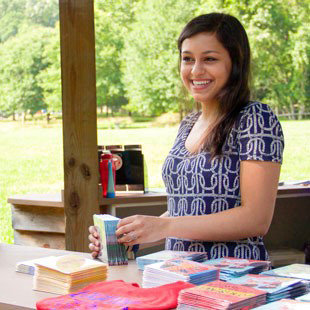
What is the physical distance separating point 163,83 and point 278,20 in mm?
4091

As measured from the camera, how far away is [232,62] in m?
2.18

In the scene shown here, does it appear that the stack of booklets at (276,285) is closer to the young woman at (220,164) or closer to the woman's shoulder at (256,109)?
the young woman at (220,164)

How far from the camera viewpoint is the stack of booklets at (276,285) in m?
1.56

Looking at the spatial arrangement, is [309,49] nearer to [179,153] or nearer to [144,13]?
[144,13]

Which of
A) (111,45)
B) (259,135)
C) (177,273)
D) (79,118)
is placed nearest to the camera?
(177,273)

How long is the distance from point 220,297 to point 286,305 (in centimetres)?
15

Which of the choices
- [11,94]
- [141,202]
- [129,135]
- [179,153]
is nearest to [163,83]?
[129,135]

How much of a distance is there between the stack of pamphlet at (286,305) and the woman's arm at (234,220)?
0.57m

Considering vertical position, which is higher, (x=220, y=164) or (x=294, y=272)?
(x=220, y=164)

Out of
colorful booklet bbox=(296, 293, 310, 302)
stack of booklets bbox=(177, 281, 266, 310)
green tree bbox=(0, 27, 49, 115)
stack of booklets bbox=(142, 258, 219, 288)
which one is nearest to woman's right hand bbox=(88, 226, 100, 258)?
stack of booklets bbox=(142, 258, 219, 288)

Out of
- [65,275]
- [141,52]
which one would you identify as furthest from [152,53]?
[65,275]

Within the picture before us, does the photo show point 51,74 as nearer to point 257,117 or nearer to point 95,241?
Answer: point 95,241

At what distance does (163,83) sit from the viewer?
69.6 ft

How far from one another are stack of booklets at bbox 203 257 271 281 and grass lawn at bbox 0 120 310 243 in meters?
11.6
